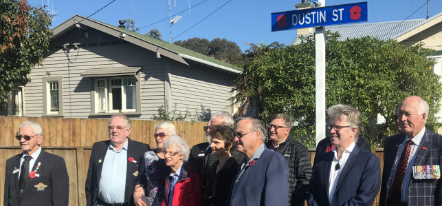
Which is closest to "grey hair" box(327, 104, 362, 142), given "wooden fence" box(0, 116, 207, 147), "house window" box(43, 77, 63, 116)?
"wooden fence" box(0, 116, 207, 147)

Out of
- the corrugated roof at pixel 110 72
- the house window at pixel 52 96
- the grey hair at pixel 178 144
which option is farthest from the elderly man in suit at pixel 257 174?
the house window at pixel 52 96

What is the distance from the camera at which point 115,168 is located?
4.77 metres

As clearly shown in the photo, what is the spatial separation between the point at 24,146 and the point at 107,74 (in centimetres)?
1005

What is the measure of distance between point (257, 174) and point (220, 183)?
85 cm

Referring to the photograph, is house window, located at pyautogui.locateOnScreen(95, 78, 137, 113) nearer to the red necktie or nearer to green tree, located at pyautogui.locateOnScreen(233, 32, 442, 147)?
green tree, located at pyautogui.locateOnScreen(233, 32, 442, 147)

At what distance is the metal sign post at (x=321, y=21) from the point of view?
209 inches

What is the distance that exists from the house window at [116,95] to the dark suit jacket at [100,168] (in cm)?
978

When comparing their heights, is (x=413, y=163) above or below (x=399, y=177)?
above

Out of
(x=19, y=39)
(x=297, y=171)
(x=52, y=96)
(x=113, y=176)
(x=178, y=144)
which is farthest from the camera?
(x=52, y=96)

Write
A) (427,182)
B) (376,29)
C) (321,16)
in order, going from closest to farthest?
(427,182) < (321,16) < (376,29)

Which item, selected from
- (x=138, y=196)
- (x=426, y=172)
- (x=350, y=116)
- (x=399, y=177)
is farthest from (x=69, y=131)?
(x=426, y=172)

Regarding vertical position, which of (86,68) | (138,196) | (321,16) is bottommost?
(138,196)

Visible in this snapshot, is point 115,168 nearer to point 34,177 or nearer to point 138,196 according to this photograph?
point 138,196

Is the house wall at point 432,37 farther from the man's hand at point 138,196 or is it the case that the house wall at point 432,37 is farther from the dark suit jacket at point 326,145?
the man's hand at point 138,196
